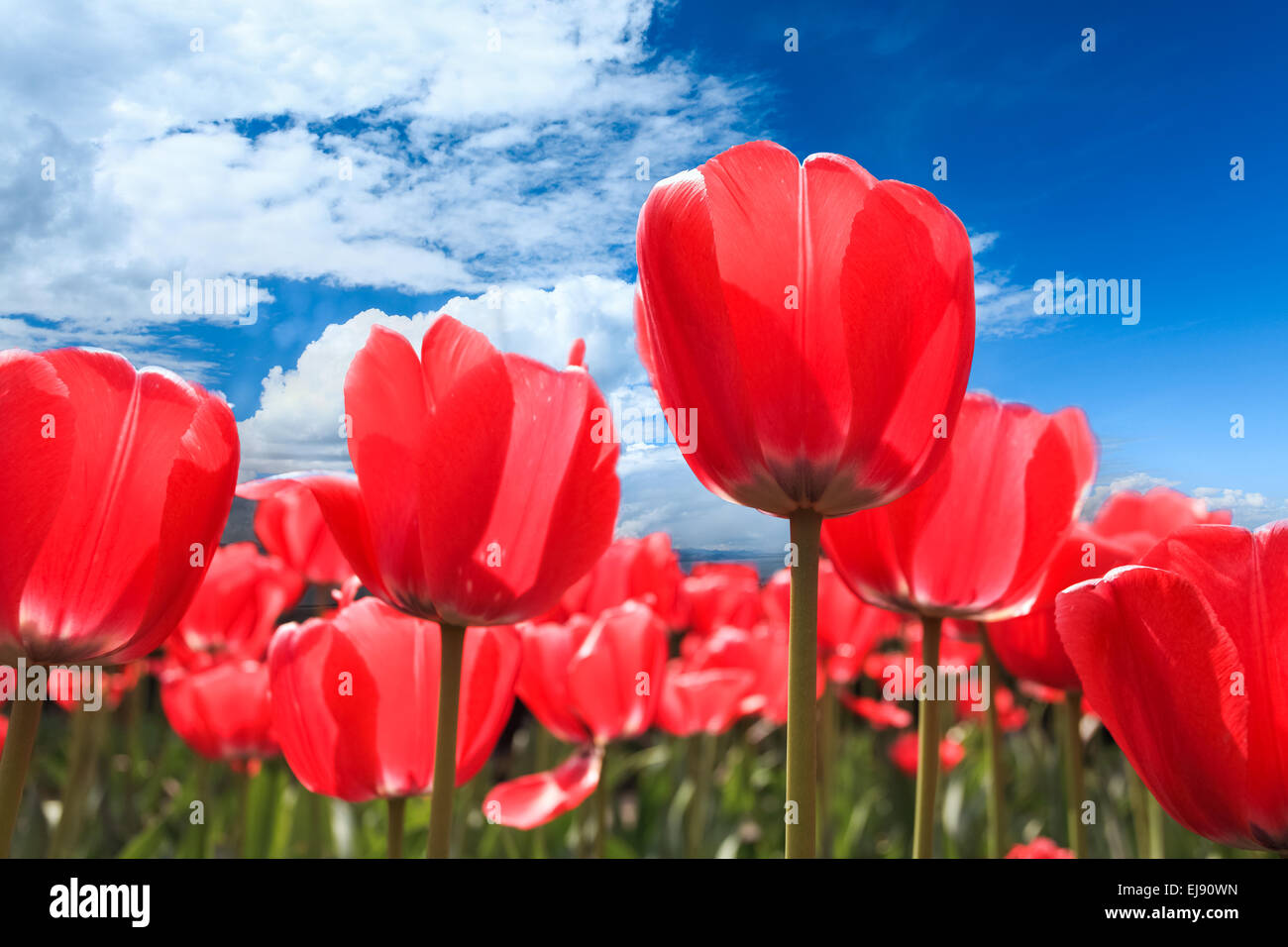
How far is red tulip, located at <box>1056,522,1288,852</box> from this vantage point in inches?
20.1

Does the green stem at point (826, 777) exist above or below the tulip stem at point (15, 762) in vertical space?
below

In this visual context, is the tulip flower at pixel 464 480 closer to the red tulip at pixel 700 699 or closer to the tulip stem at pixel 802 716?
the tulip stem at pixel 802 716

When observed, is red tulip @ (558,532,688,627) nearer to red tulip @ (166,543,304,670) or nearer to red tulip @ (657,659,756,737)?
red tulip @ (657,659,756,737)

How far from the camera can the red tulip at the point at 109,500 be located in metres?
0.56

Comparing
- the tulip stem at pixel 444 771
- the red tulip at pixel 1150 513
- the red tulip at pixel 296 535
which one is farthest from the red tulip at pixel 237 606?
the red tulip at pixel 1150 513

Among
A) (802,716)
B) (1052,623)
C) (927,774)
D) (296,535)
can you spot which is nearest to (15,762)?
(802,716)

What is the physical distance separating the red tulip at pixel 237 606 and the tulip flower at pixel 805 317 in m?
1.44

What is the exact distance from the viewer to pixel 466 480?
635mm

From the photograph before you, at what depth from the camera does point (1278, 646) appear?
1.70 ft

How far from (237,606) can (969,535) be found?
1553mm

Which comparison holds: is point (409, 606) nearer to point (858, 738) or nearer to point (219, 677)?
point (219, 677)

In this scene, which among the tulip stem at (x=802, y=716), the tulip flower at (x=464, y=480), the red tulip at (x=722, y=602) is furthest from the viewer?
the red tulip at (x=722, y=602)

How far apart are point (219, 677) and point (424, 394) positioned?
120 cm

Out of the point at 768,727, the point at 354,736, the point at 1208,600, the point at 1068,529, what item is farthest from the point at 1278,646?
the point at 768,727
